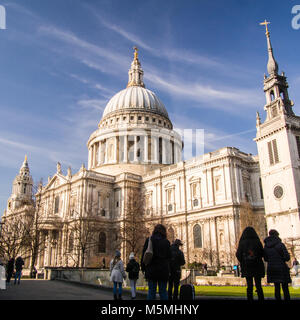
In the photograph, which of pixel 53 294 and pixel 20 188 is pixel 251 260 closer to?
pixel 53 294

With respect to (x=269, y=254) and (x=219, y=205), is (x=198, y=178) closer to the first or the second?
(x=219, y=205)

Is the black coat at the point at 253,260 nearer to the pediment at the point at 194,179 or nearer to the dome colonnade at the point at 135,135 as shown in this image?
the pediment at the point at 194,179

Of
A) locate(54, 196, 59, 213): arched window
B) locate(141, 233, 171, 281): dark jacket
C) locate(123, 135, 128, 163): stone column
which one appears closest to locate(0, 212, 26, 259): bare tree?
locate(54, 196, 59, 213): arched window

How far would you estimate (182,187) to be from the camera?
179 feet

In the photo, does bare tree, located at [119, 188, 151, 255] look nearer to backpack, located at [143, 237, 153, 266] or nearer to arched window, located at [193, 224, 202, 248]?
arched window, located at [193, 224, 202, 248]

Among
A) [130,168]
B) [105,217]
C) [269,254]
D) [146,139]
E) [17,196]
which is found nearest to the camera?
[269,254]

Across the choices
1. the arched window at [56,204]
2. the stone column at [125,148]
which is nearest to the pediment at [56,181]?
the arched window at [56,204]

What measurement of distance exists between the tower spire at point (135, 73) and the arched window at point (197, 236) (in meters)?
52.7

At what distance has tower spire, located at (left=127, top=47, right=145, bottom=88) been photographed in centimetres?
9312

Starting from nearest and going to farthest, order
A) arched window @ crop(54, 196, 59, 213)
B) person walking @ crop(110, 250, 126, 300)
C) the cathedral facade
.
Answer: person walking @ crop(110, 250, 126, 300) < the cathedral facade < arched window @ crop(54, 196, 59, 213)

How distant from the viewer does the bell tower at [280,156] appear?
38.4 metres
